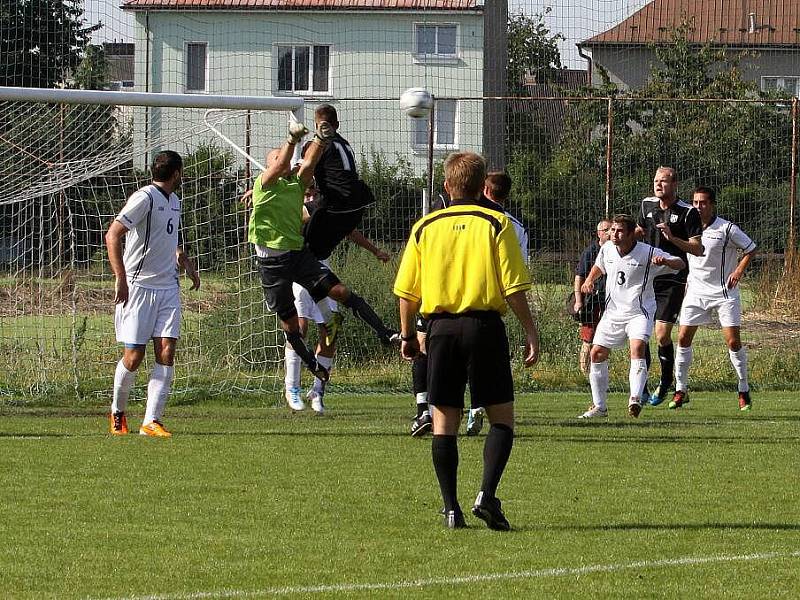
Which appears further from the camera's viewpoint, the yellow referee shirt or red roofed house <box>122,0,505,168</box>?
red roofed house <box>122,0,505,168</box>

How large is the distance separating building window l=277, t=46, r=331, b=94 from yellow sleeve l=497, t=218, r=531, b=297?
699 inches

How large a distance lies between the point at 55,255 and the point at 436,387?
904cm

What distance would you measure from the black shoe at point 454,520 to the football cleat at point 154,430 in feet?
14.6

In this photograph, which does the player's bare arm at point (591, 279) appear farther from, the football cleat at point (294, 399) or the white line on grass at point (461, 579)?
the white line on grass at point (461, 579)

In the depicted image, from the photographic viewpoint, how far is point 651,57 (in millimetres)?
36594

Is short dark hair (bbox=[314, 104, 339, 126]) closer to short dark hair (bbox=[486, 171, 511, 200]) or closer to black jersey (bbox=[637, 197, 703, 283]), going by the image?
short dark hair (bbox=[486, 171, 511, 200])

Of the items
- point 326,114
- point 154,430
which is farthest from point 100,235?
point 326,114

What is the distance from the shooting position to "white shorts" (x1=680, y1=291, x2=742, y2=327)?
14.6m

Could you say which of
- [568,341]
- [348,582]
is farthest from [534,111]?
[348,582]

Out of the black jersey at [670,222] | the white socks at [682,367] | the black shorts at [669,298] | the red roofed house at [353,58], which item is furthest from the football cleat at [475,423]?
the red roofed house at [353,58]

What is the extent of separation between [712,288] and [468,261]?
805cm

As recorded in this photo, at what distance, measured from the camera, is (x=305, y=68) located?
1008 inches

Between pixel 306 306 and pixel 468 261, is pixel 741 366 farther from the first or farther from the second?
pixel 468 261

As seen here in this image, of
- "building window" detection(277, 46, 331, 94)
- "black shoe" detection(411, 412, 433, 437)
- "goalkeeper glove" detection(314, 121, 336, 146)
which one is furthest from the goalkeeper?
"building window" detection(277, 46, 331, 94)
